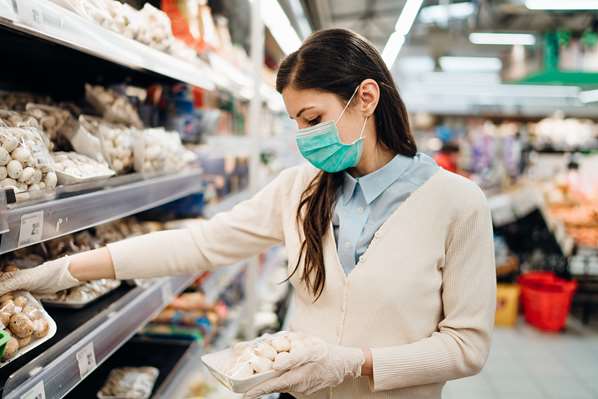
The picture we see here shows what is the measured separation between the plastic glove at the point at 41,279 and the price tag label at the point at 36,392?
245 mm

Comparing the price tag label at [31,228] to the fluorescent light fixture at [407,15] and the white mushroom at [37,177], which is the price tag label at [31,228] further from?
the fluorescent light fixture at [407,15]

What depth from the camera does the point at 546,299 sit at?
5148 mm

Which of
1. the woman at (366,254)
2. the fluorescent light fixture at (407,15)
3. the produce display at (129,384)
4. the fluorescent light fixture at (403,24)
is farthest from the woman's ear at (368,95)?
the fluorescent light fixture at (407,15)

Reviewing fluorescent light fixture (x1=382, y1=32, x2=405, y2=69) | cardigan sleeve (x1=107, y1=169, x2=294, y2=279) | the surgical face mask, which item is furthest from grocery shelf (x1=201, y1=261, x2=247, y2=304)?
fluorescent light fixture (x1=382, y1=32, x2=405, y2=69)

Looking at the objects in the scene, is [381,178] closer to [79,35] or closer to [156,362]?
[79,35]

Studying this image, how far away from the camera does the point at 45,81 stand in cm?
195

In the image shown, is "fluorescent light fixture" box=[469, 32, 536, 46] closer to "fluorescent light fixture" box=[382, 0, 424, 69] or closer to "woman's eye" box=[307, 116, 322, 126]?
"fluorescent light fixture" box=[382, 0, 424, 69]

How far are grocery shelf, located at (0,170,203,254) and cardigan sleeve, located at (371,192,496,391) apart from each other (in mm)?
845

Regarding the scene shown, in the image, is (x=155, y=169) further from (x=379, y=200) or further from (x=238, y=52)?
(x=238, y=52)

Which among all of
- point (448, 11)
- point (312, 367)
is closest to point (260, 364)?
point (312, 367)

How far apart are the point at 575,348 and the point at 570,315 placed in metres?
1.07

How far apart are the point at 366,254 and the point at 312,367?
0.34 meters

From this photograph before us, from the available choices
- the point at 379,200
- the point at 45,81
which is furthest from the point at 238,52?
the point at 379,200

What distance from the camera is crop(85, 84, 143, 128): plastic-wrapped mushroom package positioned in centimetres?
184
